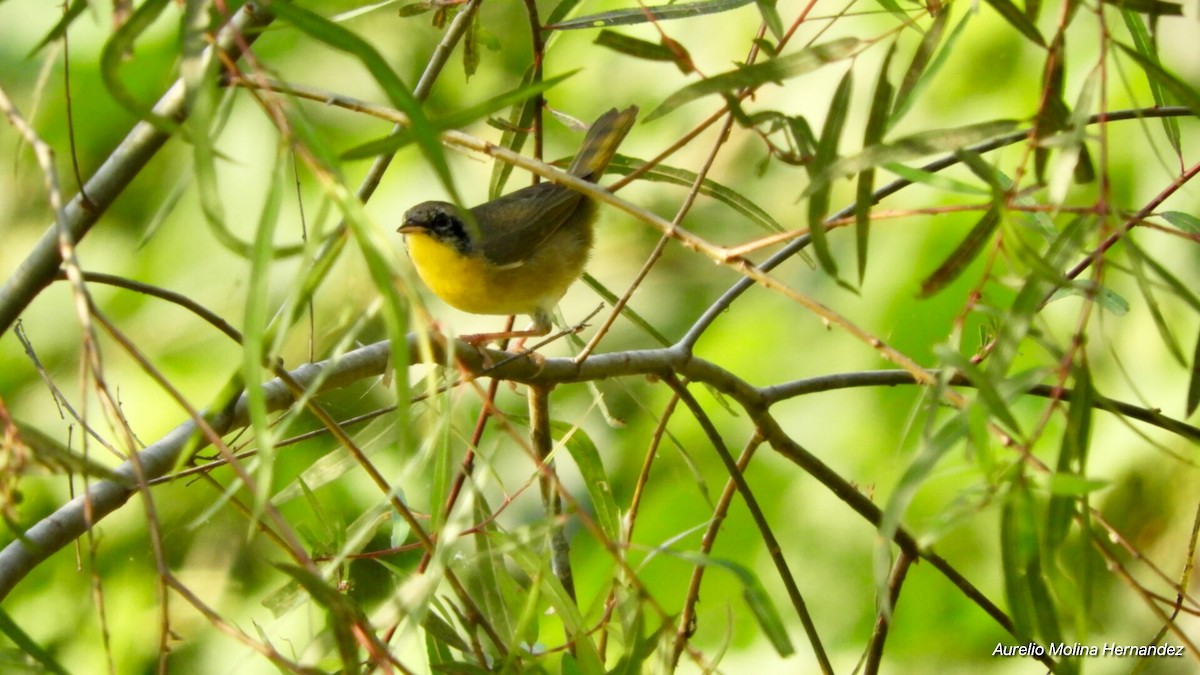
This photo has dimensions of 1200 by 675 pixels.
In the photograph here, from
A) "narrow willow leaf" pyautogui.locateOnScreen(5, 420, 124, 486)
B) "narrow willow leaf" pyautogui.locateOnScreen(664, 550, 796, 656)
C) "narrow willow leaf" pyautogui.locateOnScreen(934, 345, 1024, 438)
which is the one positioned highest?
"narrow willow leaf" pyautogui.locateOnScreen(5, 420, 124, 486)

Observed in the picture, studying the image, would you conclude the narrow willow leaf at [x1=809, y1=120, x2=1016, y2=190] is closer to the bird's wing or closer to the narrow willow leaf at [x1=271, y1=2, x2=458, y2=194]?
the narrow willow leaf at [x1=271, y1=2, x2=458, y2=194]

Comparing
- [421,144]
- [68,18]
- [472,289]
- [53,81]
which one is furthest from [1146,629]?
[53,81]

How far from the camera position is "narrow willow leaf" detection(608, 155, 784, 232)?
118 cm

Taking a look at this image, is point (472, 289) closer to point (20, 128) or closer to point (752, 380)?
point (752, 380)

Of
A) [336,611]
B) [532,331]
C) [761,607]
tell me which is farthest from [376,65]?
[532,331]

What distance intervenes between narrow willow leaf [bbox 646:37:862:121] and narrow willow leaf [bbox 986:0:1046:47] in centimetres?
10

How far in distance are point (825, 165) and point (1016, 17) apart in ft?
0.53

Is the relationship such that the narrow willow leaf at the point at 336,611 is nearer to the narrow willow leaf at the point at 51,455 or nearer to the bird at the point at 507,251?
the narrow willow leaf at the point at 51,455

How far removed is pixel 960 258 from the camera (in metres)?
0.76

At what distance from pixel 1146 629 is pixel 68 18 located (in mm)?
1982

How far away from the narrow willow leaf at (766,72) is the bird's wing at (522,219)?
1.11 meters

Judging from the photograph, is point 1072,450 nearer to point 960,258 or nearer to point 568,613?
point 960,258

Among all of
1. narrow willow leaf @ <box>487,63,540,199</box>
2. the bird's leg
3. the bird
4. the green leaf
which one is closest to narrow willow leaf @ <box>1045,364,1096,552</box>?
the green leaf

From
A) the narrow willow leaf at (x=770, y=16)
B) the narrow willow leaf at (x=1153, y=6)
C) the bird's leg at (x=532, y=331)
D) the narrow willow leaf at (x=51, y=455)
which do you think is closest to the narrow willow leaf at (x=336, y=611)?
the narrow willow leaf at (x=51, y=455)
